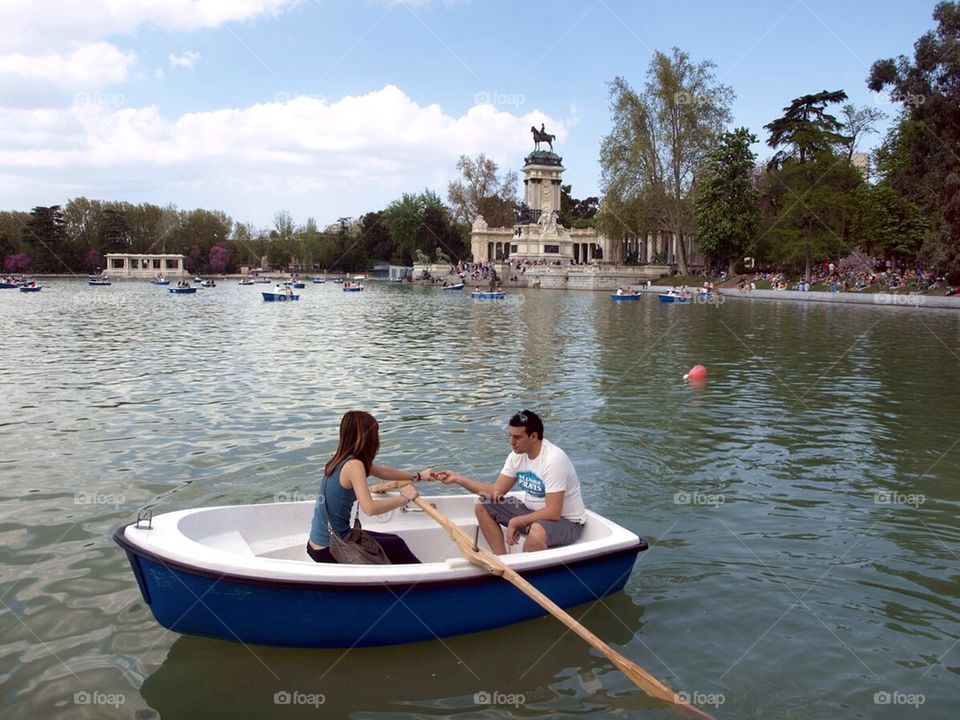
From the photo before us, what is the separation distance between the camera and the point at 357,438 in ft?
19.6

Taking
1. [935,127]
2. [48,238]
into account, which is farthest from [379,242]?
[935,127]

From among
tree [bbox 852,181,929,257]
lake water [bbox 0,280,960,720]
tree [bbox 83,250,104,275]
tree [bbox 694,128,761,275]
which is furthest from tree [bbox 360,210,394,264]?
lake water [bbox 0,280,960,720]

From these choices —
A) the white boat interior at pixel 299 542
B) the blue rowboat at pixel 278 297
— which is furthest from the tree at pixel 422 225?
the white boat interior at pixel 299 542

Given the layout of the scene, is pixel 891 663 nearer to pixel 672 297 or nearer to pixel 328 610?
pixel 328 610

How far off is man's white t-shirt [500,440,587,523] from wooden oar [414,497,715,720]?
0.93m

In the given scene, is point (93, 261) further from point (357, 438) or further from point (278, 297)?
point (357, 438)

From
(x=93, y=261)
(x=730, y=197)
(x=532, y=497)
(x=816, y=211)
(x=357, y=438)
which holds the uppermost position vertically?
(x=730, y=197)

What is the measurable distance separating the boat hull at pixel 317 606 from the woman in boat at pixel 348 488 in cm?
59

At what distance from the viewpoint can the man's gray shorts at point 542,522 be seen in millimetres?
6594

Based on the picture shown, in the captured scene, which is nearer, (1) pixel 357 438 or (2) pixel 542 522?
(1) pixel 357 438

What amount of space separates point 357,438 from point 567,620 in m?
1.95

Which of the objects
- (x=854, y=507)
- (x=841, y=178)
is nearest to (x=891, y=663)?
(x=854, y=507)

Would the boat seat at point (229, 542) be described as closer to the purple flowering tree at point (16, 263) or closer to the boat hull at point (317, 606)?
the boat hull at point (317, 606)

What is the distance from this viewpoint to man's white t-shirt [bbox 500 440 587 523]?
664 cm
